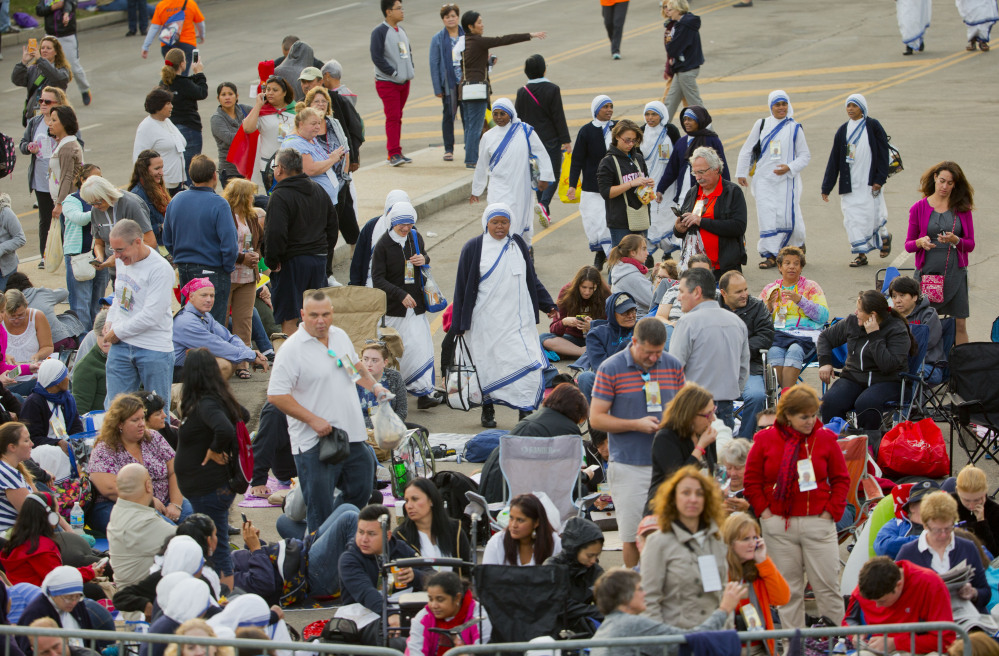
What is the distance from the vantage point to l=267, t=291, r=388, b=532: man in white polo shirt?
7.78 meters

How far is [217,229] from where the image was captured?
10.9 m

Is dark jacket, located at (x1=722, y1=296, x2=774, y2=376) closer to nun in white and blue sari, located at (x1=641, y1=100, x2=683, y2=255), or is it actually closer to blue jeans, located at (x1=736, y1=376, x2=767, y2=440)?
blue jeans, located at (x1=736, y1=376, x2=767, y2=440)

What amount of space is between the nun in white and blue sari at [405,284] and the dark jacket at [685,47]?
8499mm

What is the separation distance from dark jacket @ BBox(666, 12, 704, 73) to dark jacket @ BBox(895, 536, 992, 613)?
11955mm

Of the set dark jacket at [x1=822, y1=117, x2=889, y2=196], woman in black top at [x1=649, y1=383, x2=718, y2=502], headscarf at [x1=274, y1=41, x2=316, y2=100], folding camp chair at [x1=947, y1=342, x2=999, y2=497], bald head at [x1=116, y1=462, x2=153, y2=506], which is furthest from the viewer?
headscarf at [x1=274, y1=41, x2=316, y2=100]

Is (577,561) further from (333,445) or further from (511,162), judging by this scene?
(511,162)

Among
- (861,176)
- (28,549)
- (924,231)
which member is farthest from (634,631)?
(861,176)

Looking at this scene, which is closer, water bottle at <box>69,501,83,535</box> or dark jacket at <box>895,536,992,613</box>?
dark jacket at <box>895,536,992,613</box>

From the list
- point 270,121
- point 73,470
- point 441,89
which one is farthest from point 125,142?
point 73,470

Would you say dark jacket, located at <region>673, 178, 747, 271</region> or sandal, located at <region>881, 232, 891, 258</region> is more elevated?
dark jacket, located at <region>673, 178, 747, 271</region>

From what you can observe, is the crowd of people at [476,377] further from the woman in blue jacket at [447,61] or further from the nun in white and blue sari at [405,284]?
the woman in blue jacket at [447,61]

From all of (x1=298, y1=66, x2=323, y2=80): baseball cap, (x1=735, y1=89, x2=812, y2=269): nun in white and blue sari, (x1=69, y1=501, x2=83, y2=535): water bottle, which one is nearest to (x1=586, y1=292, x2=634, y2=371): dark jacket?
(x1=69, y1=501, x2=83, y2=535): water bottle

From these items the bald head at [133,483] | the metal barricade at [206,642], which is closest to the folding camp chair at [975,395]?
the metal barricade at [206,642]

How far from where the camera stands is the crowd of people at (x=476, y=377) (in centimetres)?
672
